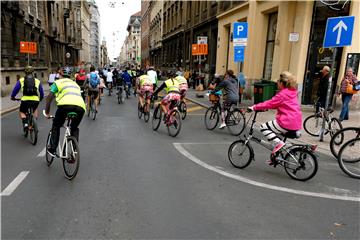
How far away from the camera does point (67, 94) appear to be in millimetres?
5191

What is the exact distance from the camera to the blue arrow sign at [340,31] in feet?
24.3

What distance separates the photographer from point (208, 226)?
3670 millimetres

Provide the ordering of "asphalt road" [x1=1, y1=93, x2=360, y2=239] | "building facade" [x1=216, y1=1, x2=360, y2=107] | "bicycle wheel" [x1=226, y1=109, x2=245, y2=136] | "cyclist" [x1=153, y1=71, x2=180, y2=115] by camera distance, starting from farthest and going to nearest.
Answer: "building facade" [x1=216, y1=1, x2=360, y2=107], "bicycle wheel" [x1=226, y1=109, x2=245, y2=136], "cyclist" [x1=153, y1=71, x2=180, y2=115], "asphalt road" [x1=1, y1=93, x2=360, y2=239]

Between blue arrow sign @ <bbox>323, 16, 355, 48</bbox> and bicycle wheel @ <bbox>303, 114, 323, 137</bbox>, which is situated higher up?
blue arrow sign @ <bbox>323, 16, 355, 48</bbox>

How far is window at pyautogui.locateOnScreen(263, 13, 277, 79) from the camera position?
650 inches

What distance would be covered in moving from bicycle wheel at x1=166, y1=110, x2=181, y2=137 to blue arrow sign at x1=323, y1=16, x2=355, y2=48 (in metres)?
4.24

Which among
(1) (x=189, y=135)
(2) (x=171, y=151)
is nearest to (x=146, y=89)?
(1) (x=189, y=135)

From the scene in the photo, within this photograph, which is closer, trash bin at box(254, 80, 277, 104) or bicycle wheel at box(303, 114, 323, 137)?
bicycle wheel at box(303, 114, 323, 137)

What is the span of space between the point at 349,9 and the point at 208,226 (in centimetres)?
1242

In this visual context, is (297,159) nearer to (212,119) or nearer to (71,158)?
(71,158)

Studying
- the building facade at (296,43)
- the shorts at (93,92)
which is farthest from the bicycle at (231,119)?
the building facade at (296,43)

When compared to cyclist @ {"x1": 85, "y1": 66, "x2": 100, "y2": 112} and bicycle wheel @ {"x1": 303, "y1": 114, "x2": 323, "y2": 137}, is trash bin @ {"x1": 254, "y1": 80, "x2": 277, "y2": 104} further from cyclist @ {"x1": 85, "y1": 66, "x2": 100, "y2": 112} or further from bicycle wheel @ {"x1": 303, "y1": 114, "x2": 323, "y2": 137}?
cyclist @ {"x1": 85, "y1": 66, "x2": 100, "y2": 112}

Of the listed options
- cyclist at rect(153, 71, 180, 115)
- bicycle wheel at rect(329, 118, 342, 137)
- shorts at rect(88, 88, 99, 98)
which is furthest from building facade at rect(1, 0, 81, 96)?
bicycle wheel at rect(329, 118, 342, 137)

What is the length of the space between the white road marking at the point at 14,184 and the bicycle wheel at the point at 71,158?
70 cm
